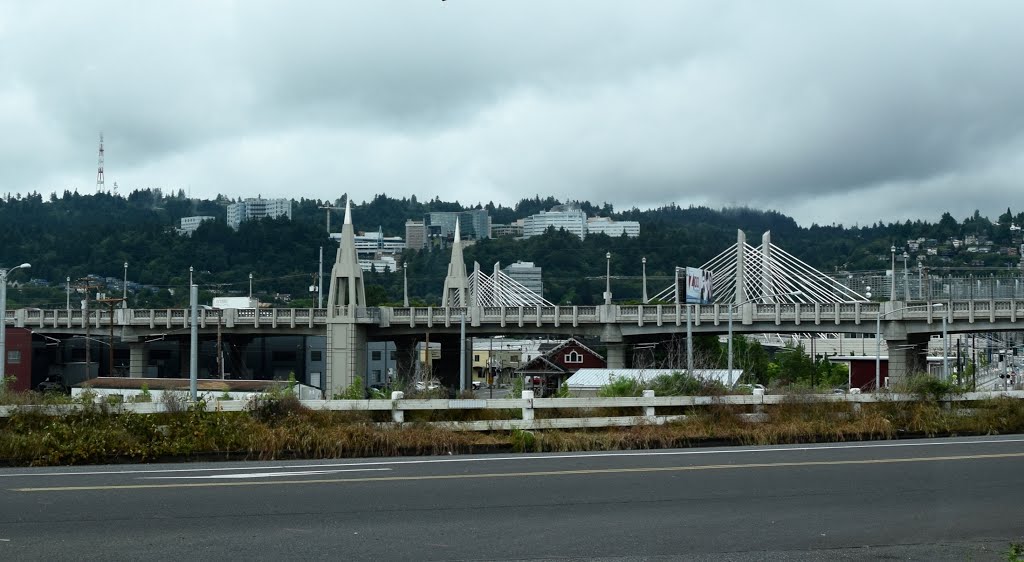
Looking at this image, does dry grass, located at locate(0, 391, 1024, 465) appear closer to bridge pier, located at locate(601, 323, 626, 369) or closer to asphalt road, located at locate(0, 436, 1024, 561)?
asphalt road, located at locate(0, 436, 1024, 561)

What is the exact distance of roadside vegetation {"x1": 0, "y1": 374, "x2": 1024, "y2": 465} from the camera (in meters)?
17.8

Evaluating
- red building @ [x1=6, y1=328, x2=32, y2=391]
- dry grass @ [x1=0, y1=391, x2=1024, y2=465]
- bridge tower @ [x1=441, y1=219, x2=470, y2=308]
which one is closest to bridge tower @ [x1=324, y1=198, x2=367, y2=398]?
bridge tower @ [x1=441, y1=219, x2=470, y2=308]

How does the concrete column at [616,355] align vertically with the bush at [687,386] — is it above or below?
below

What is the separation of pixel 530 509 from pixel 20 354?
80560mm

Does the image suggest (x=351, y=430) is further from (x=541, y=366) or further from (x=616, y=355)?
(x=541, y=366)

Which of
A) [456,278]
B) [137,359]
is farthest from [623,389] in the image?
[137,359]

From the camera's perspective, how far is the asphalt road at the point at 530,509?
10.9 meters

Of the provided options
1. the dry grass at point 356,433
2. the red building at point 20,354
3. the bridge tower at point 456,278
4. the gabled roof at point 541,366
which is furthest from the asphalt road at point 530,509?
the bridge tower at point 456,278

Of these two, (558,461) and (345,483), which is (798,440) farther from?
(345,483)

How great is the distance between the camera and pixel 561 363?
100m

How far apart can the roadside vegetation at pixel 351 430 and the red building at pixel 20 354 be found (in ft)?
226

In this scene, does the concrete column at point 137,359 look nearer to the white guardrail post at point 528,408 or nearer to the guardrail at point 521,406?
the guardrail at point 521,406

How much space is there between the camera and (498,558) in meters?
10.5

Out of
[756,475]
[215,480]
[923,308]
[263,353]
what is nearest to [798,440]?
[756,475]
